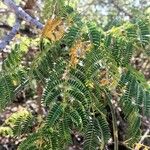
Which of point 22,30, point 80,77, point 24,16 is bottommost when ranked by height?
point 80,77

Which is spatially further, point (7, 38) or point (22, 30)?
point (22, 30)

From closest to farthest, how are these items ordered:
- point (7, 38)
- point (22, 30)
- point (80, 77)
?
point (80, 77)
point (7, 38)
point (22, 30)

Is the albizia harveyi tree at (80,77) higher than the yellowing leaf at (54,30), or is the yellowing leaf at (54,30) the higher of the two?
the yellowing leaf at (54,30)

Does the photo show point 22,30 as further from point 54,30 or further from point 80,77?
point 80,77

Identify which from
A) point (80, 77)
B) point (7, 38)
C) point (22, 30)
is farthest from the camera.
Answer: point (22, 30)

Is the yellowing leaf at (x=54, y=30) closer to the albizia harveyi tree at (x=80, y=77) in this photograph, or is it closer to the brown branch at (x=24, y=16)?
the albizia harveyi tree at (x=80, y=77)

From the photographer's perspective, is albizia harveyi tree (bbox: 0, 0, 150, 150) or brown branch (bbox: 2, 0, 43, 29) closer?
albizia harveyi tree (bbox: 0, 0, 150, 150)

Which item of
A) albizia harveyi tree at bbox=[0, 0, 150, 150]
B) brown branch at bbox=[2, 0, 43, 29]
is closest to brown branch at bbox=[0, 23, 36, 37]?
brown branch at bbox=[2, 0, 43, 29]

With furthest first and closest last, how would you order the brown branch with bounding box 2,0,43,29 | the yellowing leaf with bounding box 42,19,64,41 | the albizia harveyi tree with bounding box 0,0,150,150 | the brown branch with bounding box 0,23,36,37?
the brown branch with bounding box 0,23,36,37
the brown branch with bounding box 2,0,43,29
the yellowing leaf with bounding box 42,19,64,41
the albizia harveyi tree with bounding box 0,0,150,150

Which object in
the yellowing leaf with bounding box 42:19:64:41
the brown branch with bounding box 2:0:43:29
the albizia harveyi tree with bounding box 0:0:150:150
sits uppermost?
the brown branch with bounding box 2:0:43:29

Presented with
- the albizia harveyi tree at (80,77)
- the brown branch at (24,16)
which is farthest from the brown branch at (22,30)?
the albizia harveyi tree at (80,77)

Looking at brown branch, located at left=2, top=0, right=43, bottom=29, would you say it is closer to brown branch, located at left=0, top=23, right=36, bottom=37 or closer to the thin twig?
the thin twig

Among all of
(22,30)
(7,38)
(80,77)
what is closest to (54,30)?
(80,77)
